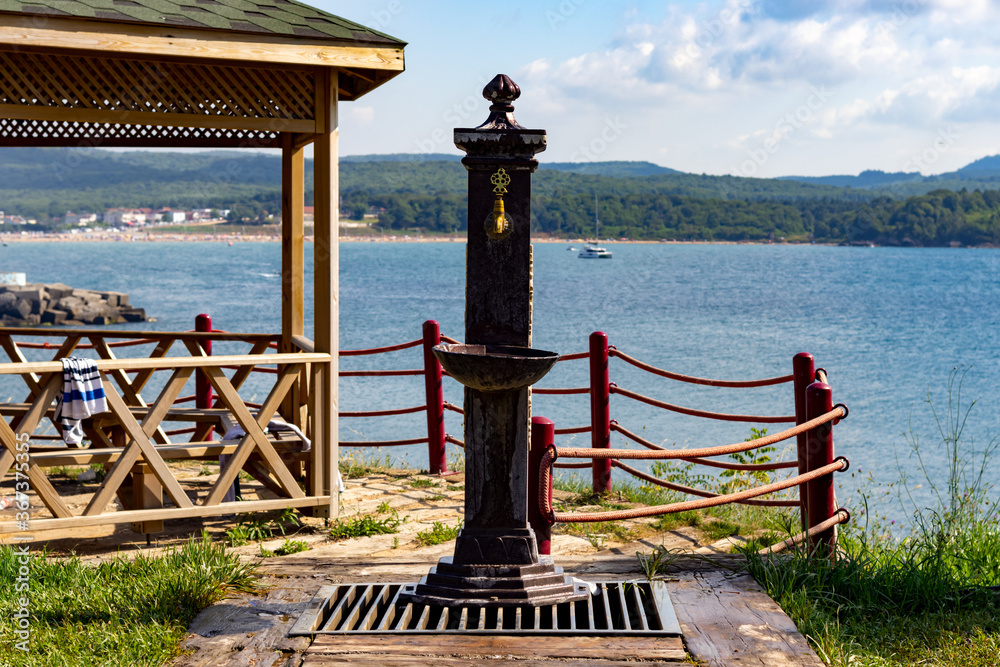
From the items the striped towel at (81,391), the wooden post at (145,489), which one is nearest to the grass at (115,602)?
the wooden post at (145,489)

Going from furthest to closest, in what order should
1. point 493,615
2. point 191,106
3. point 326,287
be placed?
point 326,287
point 191,106
point 493,615

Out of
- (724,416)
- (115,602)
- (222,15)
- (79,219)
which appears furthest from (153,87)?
(79,219)

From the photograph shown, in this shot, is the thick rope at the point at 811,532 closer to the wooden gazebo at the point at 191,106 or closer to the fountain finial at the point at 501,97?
the fountain finial at the point at 501,97

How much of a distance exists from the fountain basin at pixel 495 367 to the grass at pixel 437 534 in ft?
6.56

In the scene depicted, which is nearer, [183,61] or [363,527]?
[183,61]

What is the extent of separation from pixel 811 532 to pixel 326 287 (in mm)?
3517

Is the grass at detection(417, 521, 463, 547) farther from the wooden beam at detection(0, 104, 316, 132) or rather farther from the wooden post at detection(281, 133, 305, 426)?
the wooden beam at detection(0, 104, 316, 132)

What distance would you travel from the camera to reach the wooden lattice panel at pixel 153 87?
5.64 meters

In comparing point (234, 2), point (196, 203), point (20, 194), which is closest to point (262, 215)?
point (196, 203)

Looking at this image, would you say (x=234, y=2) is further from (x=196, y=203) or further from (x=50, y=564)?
(x=196, y=203)

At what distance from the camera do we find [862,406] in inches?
1067

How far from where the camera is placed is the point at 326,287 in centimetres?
624

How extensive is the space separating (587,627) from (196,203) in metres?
126

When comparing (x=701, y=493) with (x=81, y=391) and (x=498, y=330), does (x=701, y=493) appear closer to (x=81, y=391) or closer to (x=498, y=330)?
(x=498, y=330)
